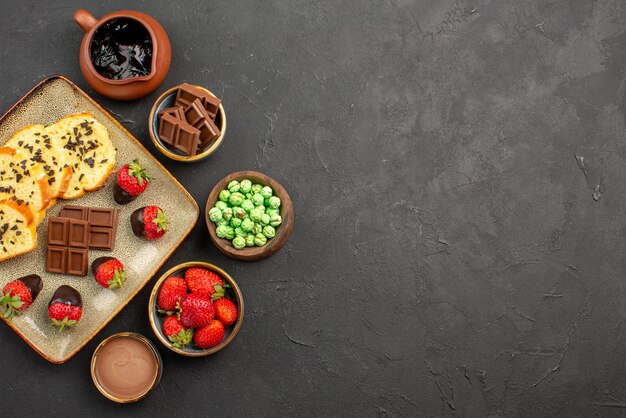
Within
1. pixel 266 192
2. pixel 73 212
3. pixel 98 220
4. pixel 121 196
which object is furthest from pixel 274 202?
pixel 73 212

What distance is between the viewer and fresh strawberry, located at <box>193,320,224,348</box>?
2711 millimetres

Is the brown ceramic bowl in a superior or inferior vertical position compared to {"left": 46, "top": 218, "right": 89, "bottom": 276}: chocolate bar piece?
superior

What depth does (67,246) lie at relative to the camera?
2.79 m

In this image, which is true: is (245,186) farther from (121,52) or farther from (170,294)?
(121,52)

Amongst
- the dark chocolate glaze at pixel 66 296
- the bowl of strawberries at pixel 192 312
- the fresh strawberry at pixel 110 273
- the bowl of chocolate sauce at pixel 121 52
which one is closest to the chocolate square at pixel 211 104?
the bowl of chocolate sauce at pixel 121 52

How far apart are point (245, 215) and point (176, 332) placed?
1.95 feet

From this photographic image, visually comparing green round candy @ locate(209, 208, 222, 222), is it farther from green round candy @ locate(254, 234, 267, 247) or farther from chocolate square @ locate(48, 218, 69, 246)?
chocolate square @ locate(48, 218, 69, 246)

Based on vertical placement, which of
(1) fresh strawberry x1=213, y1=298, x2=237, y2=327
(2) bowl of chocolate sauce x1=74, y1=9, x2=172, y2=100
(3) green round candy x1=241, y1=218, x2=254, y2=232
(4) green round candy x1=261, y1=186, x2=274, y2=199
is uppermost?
(2) bowl of chocolate sauce x1=74, y1=9, x2=172, y2=100

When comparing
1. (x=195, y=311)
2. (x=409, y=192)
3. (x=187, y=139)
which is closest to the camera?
(x=195, y=311)

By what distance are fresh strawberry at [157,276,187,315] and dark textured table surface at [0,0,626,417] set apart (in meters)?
0.19

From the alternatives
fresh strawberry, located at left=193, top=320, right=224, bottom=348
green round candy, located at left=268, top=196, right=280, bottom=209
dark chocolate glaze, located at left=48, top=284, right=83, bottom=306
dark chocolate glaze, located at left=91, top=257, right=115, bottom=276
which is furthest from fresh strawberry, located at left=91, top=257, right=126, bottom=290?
green round candy, located at left=268, top=196, right=280, bottom=209

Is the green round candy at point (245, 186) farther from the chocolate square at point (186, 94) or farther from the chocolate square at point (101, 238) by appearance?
the chocolate square at point (101, 238)

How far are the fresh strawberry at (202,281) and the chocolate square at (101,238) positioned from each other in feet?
1.24

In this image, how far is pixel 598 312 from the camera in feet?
10.1
